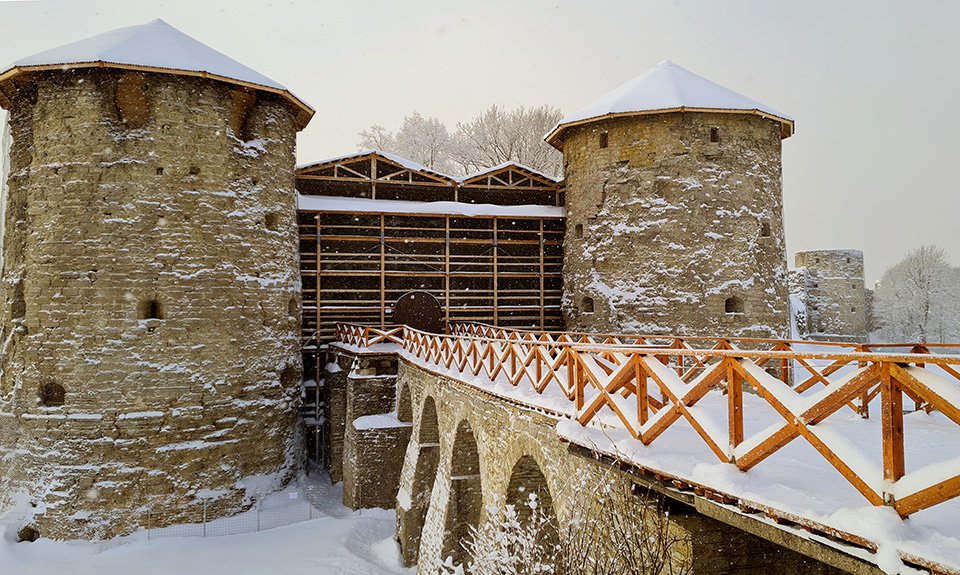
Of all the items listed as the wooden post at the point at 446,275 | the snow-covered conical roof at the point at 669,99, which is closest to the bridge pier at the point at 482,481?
the wooden post at the point at 446,275

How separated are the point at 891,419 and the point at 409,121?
31607mm

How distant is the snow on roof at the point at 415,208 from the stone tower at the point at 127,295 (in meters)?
2.70

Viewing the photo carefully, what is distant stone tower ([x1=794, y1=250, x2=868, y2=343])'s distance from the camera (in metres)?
28.8

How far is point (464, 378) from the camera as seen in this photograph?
8.59 metres

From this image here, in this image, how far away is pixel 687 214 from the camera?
15.2 metres

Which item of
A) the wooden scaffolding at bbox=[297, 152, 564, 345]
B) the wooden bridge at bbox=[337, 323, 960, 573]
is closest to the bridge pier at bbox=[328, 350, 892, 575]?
the wooden bridge at bbox=[337, 323, 960, 573]

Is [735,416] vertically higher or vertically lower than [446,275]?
lower

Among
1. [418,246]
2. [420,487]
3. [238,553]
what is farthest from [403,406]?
[418,246]

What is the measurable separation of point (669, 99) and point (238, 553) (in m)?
14.2

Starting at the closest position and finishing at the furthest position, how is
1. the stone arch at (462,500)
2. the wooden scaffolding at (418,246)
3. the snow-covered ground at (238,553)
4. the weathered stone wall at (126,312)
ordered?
the stone arch at (462,500)
the snow-covered ground at (238,553)
the weathered stone wall at (126,312)
the wooden scaffolding at (418,246)

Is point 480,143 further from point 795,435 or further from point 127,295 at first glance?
point 795,435

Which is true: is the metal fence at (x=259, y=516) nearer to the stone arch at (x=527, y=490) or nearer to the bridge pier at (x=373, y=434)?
the bridge pier at (x=373, y=434)

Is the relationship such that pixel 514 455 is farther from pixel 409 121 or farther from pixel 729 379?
pixel 409 121

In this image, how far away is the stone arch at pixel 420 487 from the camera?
37.6ft
